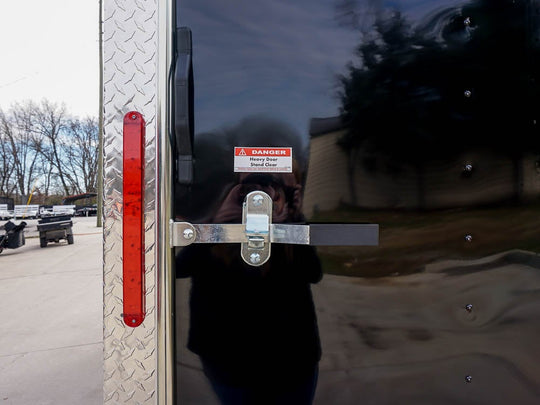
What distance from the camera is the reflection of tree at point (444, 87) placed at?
42.1 inches

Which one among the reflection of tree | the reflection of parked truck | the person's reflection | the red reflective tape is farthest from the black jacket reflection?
the reflection of parked truck

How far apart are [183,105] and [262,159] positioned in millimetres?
280

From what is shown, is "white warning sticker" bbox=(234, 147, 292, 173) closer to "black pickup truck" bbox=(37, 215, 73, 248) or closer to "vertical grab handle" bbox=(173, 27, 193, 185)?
"vertical grab handle" bbox=(173, 27, 193, 185)

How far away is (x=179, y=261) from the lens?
1081 millimetres

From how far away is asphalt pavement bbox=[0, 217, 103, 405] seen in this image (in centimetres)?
280

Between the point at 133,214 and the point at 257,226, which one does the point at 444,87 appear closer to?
the point at 257,226

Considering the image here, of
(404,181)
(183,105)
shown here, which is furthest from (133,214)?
(404,181)

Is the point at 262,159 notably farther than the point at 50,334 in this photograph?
No

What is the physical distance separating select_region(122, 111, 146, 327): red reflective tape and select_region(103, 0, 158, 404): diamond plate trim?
2 centimetres

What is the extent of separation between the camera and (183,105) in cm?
103

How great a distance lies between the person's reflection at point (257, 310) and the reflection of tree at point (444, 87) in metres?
0.32

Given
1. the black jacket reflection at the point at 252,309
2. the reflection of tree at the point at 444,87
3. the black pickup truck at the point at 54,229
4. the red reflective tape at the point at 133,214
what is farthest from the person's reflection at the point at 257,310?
the black pickup truck at the point at 54,229

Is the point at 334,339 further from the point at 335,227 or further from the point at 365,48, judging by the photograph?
the point at 365,48

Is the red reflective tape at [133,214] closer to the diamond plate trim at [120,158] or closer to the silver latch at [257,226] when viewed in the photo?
the diamond plate trim at [120,158]
